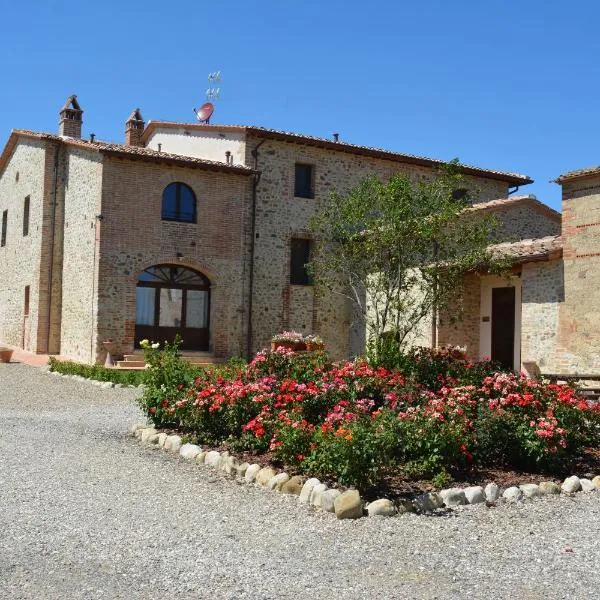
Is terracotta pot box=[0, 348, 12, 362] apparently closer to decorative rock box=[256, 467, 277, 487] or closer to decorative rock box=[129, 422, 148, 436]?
decorative rock box=[129, 422, 148, 436]

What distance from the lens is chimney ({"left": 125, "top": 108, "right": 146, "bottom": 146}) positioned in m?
26.4

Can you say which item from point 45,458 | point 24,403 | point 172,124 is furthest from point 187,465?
point 172,124

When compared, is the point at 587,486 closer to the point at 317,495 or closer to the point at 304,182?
the point at 317,495

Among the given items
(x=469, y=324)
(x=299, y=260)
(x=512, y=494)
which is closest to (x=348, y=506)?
(x=512, y=494)

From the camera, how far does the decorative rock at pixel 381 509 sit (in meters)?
6.22

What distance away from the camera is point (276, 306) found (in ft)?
73.9

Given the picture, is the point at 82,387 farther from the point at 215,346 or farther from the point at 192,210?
the point at 192,210

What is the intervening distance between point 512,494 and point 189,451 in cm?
378

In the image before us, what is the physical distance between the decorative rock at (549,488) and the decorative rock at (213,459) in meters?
3.44

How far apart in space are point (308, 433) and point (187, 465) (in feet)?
5.53

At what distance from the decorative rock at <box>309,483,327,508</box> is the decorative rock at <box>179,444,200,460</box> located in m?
2.34

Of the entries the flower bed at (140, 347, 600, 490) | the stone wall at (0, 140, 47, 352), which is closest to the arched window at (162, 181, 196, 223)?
the stone wall at (0, 140, 47, 352)

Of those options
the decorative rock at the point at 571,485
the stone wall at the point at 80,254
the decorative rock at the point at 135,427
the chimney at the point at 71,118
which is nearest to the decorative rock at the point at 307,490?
the decorative rock at the point at 571,485

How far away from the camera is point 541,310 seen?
52.5ft
